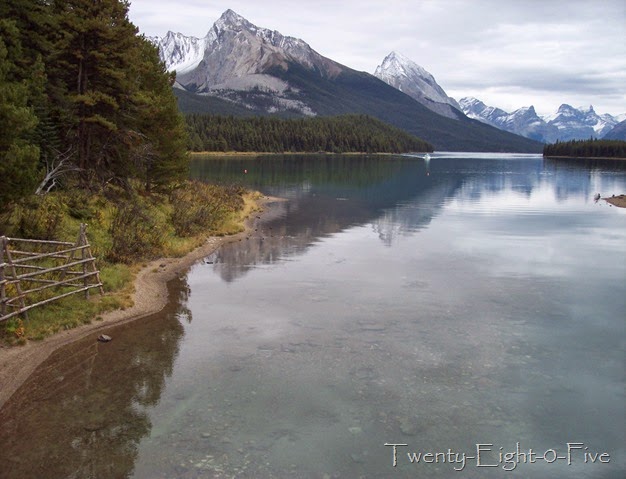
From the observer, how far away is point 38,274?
62.1 ft

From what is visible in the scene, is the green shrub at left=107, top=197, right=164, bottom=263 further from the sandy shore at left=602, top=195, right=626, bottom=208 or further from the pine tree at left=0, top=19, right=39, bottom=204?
the sandy shore at left=602, top=195, right=626, bottom=208

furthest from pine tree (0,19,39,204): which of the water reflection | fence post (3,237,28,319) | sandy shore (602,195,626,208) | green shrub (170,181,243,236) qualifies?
sandy shore (602,195,626,208)

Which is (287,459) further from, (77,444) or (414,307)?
(414,307)

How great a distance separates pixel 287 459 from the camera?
12070 mm

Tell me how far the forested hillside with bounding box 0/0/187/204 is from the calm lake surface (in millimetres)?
11510

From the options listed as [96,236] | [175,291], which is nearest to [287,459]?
[175,291]

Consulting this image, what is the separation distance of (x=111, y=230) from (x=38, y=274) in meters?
11.8

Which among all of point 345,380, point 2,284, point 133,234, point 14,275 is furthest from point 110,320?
point 133,234

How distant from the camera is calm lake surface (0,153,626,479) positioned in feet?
40.0

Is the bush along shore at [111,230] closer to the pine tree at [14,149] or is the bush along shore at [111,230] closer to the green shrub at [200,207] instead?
the green shrub at [200,207]

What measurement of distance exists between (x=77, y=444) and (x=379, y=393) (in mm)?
7749

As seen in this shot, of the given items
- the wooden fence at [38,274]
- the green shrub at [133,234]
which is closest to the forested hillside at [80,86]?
the green shrub at [133,234]

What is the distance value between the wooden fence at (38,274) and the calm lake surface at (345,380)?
2.35 m

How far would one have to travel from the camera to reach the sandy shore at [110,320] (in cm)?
1557
